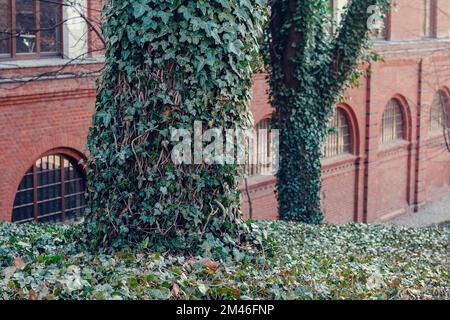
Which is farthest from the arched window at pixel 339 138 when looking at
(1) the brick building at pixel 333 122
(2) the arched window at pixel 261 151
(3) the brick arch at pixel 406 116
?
(3) the brick arch at pixel 406 116

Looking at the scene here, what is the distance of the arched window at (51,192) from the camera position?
537 inches

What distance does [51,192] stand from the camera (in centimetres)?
1417

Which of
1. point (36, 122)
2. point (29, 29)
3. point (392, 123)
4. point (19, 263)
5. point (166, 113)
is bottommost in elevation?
point (19, 263)

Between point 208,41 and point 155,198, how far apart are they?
4.90ft

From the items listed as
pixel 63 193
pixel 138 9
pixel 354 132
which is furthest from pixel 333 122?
pixel 138 9

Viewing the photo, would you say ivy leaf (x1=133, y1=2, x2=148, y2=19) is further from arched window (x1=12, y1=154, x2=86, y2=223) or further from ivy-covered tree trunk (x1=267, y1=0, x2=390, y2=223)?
arched window (x1=12, y1=154, x2=86, y2=223)

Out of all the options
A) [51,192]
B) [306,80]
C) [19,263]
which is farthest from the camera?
[51,192]

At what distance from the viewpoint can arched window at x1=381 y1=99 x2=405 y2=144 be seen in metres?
24.3

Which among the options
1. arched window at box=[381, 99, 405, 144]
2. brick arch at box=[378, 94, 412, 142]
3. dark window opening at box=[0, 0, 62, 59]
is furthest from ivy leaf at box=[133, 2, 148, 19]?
brick arch at box=[378, 94, 412, 142]

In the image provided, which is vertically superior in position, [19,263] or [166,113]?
[166,113]

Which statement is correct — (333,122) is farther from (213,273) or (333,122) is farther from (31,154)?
(213,273)

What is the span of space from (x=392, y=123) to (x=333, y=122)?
4.01 meters
